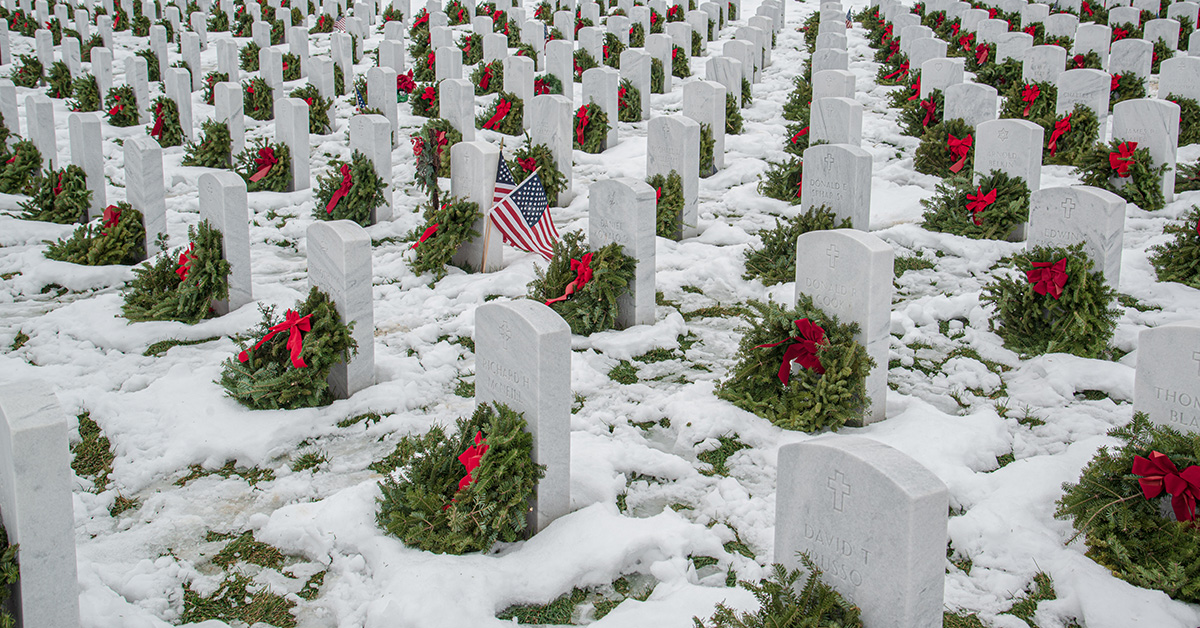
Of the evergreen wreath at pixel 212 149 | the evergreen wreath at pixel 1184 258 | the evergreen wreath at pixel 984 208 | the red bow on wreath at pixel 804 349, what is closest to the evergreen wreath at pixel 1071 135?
the evergreen wreath at pixel 984 208

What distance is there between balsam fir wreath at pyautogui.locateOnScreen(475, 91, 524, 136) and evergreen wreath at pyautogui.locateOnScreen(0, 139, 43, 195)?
5478 millimetres

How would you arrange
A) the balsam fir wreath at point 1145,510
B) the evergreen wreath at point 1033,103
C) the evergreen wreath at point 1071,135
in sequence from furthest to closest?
1. the evergreen wreath at point 1033,103
2. the evergreen wreath at point 1071,135
3. the balsam fir wreath at point 1145,510

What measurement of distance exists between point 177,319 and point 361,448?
2766mm

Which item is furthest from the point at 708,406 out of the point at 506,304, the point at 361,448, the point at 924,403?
the point at 361,448

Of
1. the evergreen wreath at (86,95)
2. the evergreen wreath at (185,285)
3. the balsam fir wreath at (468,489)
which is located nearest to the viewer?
the balsam fir wreath at (468,489)

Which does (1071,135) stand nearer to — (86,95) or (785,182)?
(785,182)

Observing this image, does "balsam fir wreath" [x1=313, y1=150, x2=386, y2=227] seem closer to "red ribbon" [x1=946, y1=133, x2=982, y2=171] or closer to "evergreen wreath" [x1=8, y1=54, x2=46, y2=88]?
"red ribbon" [x1=946, y1=133, x2=982, y2=171]

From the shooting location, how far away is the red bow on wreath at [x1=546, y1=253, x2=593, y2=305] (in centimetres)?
758

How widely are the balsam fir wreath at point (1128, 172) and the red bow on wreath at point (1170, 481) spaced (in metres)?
6.00

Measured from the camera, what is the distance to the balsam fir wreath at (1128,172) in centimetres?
958

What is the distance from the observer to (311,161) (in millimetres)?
12664

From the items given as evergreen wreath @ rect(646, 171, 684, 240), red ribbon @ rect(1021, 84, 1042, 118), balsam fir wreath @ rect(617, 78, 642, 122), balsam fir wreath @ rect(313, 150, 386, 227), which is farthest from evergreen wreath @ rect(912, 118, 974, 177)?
balsam fir wreath @ rect(313, 150, 386, 227)

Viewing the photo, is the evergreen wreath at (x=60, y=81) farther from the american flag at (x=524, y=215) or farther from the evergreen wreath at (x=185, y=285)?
the american flag at (x=524, y=215)

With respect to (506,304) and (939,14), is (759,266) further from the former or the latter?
(939,14)
